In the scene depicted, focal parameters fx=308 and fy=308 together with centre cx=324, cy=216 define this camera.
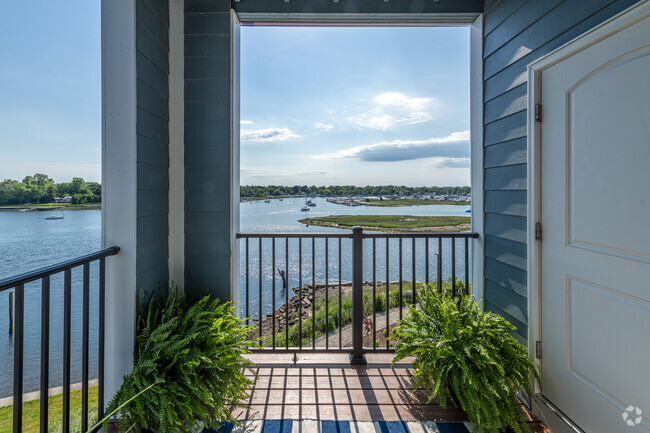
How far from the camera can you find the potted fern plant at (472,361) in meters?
1.56

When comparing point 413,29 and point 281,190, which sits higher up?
point 413,29

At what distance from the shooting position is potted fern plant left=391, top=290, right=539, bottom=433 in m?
1.56

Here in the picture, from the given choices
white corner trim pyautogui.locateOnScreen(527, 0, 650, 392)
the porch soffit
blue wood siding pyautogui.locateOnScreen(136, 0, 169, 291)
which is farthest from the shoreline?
white corner trim pyautogui.locateOnScreen(527, 0, 650, 392)

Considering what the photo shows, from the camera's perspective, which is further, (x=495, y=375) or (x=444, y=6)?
(x=444, y=6)

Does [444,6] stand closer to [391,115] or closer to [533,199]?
[391,115]

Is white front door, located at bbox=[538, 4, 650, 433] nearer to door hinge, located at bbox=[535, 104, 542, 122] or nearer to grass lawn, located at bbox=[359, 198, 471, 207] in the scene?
door hinge, located at bbox=[535, 104, 542, 122]

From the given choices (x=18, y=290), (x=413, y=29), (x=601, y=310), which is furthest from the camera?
(x=413, y=29)

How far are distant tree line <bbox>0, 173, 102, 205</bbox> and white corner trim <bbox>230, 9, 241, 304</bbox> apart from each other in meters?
0.85

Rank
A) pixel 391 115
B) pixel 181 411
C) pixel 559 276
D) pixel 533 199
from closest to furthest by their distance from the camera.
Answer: pixel 181 411 → pixel 559 276 → pixel 533 199 → pixel 391 115

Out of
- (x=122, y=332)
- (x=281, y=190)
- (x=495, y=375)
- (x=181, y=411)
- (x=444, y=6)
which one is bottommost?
(x=181, y=411)

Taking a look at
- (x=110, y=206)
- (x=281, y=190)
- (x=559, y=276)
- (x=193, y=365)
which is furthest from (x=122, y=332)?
(x=559, y=276)

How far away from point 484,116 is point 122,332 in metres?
2.78

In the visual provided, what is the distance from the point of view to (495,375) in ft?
5.24

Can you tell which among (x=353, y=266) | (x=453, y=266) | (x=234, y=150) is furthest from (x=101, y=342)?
(x=453, y=266)
